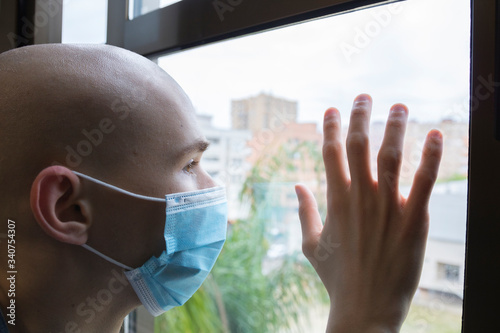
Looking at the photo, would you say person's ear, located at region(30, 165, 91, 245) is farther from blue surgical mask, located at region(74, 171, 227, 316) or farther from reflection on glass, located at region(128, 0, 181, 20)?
reflection on glass, located at region(128, 0, 181, 20)

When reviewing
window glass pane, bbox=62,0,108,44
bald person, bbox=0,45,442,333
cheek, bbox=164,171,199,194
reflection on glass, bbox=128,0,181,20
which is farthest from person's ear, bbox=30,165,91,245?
window glass pane, bbox=62,0,108,44

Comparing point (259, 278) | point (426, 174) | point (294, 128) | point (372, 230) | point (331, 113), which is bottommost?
point (259, 278)

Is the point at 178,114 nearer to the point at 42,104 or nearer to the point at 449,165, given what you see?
the point at 42,104

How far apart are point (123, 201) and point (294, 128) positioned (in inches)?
52.4

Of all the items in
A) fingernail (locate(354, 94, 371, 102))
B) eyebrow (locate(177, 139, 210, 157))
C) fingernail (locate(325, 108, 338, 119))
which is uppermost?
fingernail (locate(354, 94, 371, 102))

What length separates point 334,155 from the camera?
80 centimetres

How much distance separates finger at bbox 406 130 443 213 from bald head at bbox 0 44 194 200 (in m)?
0.48

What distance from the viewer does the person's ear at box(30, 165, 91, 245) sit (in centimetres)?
76

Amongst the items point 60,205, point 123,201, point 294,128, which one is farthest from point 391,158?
point 294,128

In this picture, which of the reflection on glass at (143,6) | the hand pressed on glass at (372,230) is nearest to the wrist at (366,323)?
the hand pressed on glass at (372,230)

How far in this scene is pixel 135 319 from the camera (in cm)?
158

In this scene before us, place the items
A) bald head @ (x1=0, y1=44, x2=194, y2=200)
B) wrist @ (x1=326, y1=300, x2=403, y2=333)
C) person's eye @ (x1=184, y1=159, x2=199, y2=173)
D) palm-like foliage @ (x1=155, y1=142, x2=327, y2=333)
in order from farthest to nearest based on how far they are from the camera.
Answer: palm-like foliage @ (x1=155, y1=142, x2=327, y2=333) → person's eye @ (x1=184, y1=159, x2=199, y2=173) → bald head @ (x1=0, y1=44, x2=194, y2=200) → wrist @ (x1=326, y1=300, x2=403, y2=333)

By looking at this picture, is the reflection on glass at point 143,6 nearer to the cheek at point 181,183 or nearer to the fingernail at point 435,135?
the cheek at point 181,183

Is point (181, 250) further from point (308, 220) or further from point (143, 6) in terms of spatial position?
point (143, 6)
